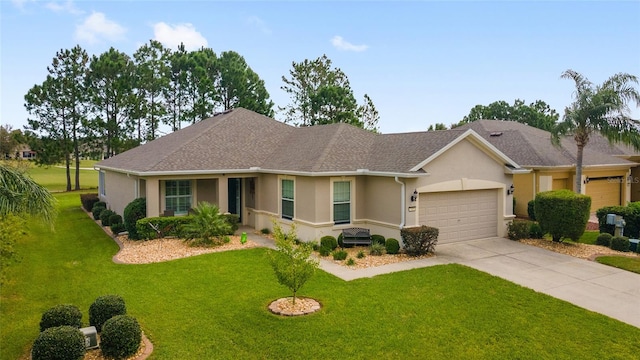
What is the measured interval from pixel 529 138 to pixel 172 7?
2127 centimetres

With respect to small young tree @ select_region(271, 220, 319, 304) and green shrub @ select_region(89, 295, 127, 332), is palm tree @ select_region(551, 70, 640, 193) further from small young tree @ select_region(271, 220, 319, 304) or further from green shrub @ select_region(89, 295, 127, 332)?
green shrub @ select_region(89, 295, 127, 332)

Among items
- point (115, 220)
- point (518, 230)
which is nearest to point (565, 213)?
point (518, 230)

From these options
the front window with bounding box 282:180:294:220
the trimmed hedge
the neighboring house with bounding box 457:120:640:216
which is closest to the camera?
the trimmed hedge

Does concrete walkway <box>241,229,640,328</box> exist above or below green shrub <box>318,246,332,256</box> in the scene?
below

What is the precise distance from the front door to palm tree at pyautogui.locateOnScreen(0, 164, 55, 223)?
11888 mm

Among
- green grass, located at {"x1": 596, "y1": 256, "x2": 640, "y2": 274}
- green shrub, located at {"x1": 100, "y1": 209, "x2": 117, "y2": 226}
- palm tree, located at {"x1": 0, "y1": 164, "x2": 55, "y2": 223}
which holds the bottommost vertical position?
green grass, located at {"x1": 596, "y1": 256, "x2": 640, "y2": 274}

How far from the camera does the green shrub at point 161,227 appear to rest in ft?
52.9

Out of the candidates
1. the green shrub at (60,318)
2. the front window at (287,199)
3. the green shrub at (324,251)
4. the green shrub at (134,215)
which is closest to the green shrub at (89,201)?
the green shrub at (134,215)

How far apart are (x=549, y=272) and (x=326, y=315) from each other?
7.37 meters

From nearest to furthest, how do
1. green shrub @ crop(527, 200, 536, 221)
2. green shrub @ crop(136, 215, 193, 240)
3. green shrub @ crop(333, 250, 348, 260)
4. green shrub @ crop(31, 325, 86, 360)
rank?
green shrub @ crop(31, 325, 86, 360) < green shrub @ crop(333, 250, 348, 260) < green shrub @ crop(136, 215, 193, 240) < green shrub @ crop(527, 200, 536, 221)

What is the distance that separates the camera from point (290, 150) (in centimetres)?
1939

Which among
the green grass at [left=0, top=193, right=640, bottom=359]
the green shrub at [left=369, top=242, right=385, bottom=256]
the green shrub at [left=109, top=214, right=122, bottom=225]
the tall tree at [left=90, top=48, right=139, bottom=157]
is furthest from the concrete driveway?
the tall tree at [left=90, top=48, right=139, bottom=157]

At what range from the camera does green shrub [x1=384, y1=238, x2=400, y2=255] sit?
1415 cm

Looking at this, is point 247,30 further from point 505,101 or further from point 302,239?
point 505,101
